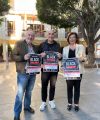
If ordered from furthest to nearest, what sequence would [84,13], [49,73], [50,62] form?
[84,13]
[49,73]
[50,62]

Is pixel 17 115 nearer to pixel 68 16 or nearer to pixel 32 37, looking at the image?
pixel 32 37

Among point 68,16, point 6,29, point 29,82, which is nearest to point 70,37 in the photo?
point 29,82

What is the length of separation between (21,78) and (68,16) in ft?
71.4

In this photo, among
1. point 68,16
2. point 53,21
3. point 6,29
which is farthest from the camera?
point 6,29

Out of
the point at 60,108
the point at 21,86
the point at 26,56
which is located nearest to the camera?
the point at 26,56

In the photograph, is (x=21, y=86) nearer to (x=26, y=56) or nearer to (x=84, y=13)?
(x=26, y=56)

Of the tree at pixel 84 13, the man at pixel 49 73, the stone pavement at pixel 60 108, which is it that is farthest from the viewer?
the tree at pixel 84 13

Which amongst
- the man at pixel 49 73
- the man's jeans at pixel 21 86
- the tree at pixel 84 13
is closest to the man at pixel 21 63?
the man's jeans at pixel 21 86

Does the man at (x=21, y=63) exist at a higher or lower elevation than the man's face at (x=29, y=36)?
lower

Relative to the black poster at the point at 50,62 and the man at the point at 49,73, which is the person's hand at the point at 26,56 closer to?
the man at the point at 49,73

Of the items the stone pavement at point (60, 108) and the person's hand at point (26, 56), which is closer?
the person's hand at point (26, 56)

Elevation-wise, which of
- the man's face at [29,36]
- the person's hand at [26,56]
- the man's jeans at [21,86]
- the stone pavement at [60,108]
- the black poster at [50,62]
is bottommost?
the stone pavement at [60,108]

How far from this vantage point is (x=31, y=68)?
751 centimetres

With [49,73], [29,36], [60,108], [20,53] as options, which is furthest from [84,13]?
[20,53]
